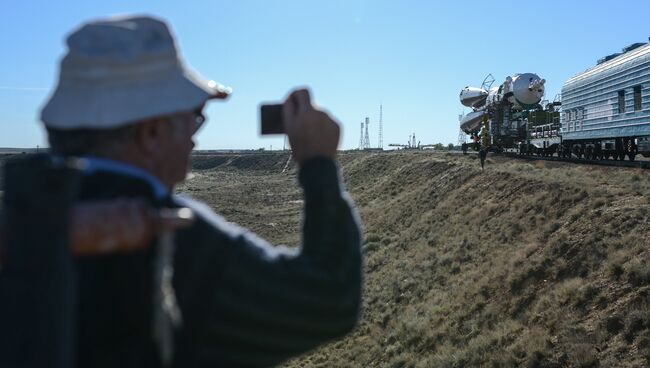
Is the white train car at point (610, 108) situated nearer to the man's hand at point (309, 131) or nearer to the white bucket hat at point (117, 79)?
the man's hand at point (309, 131)

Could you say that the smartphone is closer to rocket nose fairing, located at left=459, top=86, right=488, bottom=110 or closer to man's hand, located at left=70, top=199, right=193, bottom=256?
man's hand, located at left=70, top=199, right=193, bottom=256

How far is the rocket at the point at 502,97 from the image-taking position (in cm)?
3653

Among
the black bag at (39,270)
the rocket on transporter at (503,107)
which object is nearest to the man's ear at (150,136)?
the black bag at (39,270)

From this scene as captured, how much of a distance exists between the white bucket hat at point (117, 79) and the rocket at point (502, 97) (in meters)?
37.1

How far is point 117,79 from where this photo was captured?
1.60m

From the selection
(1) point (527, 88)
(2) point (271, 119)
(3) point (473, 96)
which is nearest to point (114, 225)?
(2) point (271, 119)

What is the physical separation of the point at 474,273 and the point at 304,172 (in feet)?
48.4

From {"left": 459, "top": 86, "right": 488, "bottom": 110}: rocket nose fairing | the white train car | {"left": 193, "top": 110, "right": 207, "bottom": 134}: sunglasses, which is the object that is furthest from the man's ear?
{"left": 459, "top": 86, "right": 488, "bottom": 110}: rocket nose fairing

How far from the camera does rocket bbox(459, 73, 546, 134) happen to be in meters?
36.5

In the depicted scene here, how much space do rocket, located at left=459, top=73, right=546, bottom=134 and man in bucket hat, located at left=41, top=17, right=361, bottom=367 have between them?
37.0 meters

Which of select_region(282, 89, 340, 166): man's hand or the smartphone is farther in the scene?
the smartphone

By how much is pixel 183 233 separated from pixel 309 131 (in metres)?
0.47

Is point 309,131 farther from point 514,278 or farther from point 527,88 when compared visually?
point 527,88

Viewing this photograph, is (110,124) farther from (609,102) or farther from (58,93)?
(609,102)
